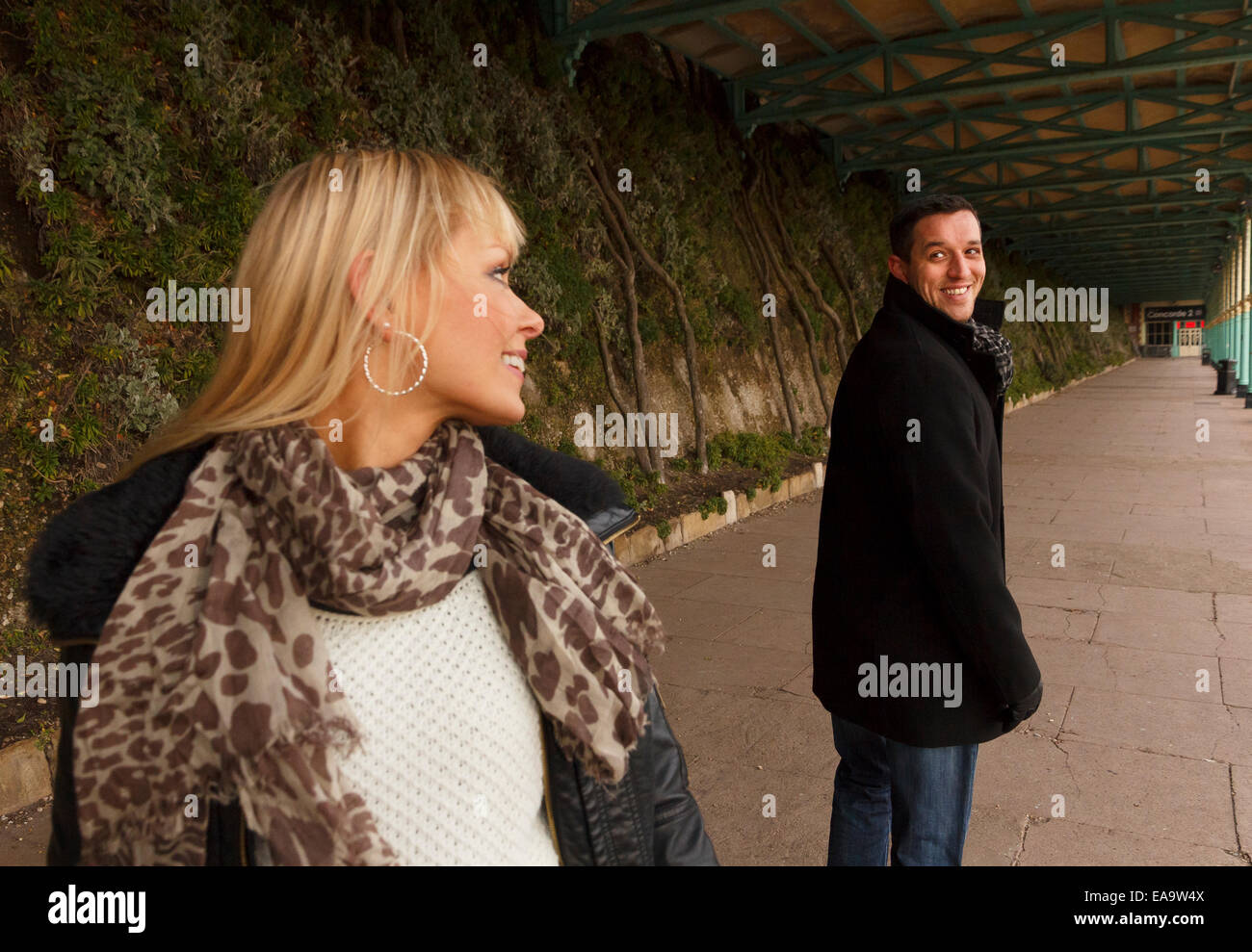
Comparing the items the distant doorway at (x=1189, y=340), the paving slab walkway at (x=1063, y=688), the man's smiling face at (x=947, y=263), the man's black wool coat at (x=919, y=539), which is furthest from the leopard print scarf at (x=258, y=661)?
the distant doorway at (x=1189, y=340)

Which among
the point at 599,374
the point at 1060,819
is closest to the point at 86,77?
the point at 599,374

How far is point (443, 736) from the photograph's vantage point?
118 cm

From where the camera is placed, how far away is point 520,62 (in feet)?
26.6

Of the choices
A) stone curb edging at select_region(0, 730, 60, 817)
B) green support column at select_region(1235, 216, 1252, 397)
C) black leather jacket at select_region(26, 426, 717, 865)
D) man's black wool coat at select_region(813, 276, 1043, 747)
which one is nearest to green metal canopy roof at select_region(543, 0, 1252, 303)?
green support column at select_region(1235, 216, 1252, 397)

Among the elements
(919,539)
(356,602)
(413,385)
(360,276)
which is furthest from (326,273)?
(919,539)

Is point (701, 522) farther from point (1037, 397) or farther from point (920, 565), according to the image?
point (1037, 397)

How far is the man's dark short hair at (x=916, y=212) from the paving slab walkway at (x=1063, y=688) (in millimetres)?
1958

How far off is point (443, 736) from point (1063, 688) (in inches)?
158

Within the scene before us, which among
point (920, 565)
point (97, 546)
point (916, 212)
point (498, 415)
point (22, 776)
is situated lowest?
point (22, 776)

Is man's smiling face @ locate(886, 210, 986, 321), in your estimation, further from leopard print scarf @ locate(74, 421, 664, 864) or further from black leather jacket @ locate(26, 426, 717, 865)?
leopard print scarf @ locate(74, 421, 664, 864)

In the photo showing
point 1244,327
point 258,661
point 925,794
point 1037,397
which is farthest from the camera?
point 1037,397

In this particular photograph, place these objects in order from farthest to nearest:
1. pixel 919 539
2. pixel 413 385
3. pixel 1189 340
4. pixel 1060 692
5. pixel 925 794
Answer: pixel 1189 340
pixel 1060 692
pixel 925 794
pixel 919 539
pixel 413 385

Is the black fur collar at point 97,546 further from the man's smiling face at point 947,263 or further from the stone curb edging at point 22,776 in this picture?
the stone curb edging at point 22,776

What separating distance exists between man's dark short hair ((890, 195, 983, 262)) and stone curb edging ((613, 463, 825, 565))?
408cm
